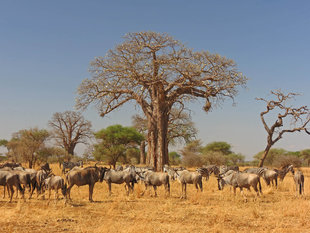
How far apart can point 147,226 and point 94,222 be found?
1.68 m

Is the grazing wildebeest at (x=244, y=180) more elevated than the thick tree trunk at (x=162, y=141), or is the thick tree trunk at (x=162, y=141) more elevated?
the thick tree trunk at (x=162, y=141)

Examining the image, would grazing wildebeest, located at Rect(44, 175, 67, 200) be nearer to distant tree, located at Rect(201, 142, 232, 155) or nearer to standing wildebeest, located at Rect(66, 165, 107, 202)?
standing wildebeest, located at Rect(66, 165, 107, 202)

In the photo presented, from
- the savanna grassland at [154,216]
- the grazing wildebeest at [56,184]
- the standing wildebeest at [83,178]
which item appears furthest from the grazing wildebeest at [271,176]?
the grazing wildebeest at [56,184]

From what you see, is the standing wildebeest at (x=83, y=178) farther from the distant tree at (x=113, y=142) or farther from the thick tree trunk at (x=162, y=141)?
the distant tree at (x=113, y=142)

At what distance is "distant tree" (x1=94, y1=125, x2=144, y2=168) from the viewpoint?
104 ft

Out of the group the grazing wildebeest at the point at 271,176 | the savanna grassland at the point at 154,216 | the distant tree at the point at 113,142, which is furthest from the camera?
the distant tree at the point at 113,142

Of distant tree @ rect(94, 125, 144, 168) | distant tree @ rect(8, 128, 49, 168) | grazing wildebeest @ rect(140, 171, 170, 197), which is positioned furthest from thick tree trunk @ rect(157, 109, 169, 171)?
distant tree @ rect(8, 128, 49, 168)

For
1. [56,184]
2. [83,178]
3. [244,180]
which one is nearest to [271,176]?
[244,180]

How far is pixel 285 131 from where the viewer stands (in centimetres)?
2902

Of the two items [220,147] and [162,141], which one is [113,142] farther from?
[220,147]

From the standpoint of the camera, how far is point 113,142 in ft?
113

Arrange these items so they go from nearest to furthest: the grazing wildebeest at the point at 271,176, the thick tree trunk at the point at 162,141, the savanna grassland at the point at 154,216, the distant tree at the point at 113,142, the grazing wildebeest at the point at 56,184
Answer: the savanna grassland at the point at 154,216 → the grazing wildebeest at the point at 56,184 → the grazing wildebeest at the point at 271,176 → the thick tree trunk at the point at 162,141 → the distant tree at the point at 113,142

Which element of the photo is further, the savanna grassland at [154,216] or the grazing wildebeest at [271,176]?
the grazing wildebeest at [271,176]

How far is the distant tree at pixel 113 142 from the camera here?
31.8 metres
